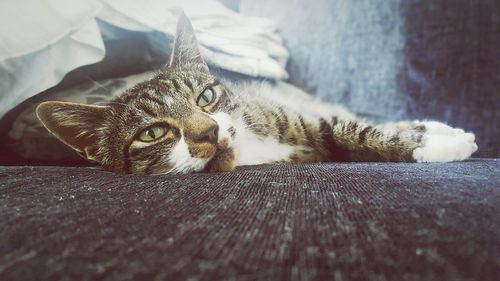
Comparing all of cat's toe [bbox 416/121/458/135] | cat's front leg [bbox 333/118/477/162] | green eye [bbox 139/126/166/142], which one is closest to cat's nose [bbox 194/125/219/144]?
green eye [bbox 139/126/166/142]

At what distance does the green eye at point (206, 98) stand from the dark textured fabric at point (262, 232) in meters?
0.46

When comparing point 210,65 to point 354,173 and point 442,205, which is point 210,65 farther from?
point 442,205

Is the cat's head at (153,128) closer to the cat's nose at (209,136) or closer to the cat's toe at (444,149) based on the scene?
the cat's nose at (209,136)

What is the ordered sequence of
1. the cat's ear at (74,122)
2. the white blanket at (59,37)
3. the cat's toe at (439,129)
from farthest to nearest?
the cat's toe at (439,129) → the white blanket at (59,37) → the cat's ear at (74,122)

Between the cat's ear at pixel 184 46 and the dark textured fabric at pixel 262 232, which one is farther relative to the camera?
the cat's ear at pixel 184 46

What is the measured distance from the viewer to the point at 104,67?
1002 millimetres

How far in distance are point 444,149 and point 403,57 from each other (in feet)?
1.42

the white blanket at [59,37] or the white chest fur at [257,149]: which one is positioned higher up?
the white blanket at [59,37]

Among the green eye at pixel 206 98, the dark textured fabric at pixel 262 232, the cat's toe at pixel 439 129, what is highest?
the green eye at pixel 206 98

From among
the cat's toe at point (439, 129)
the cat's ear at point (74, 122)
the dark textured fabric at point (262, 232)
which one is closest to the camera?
the dark textured fabric at point (262, 232)

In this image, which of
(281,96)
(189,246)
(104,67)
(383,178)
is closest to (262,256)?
(189,246)

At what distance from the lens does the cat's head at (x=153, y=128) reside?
0.75 m

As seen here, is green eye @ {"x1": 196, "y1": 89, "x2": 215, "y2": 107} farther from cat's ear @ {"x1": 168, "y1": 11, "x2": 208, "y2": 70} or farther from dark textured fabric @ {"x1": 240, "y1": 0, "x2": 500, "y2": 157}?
dark textured fabric @ {"x1": 240, "y1": 0, "x2": 500, "y2": 157}

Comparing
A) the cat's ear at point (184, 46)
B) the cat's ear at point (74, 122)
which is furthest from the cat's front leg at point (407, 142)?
the cat's ear at point (74, 122)
